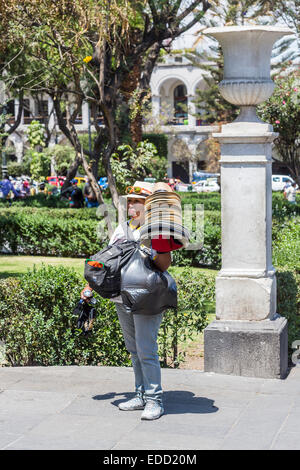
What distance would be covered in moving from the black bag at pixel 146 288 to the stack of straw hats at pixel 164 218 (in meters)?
0.21

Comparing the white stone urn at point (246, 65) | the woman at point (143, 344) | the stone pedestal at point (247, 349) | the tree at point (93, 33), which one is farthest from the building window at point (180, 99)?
the woman at point (143, 344)

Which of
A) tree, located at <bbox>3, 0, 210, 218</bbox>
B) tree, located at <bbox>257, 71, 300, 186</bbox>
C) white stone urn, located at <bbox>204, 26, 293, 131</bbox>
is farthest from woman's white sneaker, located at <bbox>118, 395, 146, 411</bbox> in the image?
tree, located at <bbox>257, 71, 300, 186</bbox>

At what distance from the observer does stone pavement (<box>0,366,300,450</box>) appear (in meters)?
4.48

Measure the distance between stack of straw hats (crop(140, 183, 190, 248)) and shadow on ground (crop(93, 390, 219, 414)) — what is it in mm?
1242

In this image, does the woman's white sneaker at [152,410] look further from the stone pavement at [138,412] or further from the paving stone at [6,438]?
the paving stone at [6,438]

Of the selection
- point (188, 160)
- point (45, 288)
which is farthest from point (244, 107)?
point (188, 160)

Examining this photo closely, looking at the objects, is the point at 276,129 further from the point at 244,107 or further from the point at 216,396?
the point at 216,396

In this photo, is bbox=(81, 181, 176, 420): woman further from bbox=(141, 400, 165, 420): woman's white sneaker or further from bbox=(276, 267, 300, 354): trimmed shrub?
bbox=(276, 267, 300, 354): trimmed shrub

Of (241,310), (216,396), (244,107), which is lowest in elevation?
(216,396)

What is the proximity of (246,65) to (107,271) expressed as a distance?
252 centimetres

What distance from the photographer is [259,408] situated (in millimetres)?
5203

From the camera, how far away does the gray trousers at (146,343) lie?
4859mm
